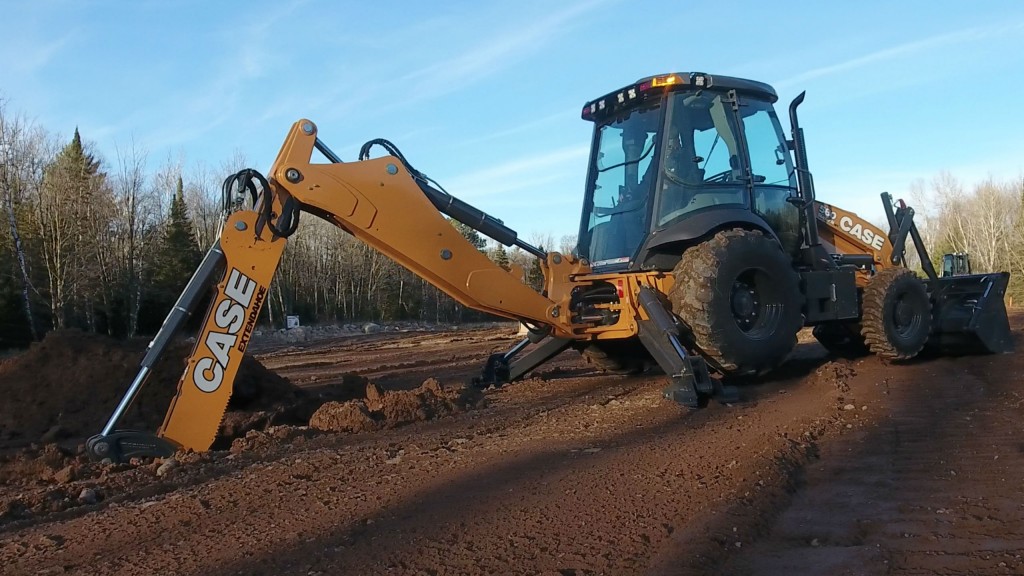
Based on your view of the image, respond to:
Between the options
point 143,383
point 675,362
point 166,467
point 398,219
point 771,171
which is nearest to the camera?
point 166,467

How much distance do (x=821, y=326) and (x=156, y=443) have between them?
23.9 ft

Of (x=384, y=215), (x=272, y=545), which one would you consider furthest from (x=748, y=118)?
(x=272, y=545)

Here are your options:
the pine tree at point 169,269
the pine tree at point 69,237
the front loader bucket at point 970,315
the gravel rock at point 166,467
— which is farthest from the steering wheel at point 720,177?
the pine tree at point 169,269

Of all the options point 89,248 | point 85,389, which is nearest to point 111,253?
point 89,248

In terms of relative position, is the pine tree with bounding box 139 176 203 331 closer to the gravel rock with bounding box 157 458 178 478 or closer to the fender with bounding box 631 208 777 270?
the fender with bounding box 631 208 777 270

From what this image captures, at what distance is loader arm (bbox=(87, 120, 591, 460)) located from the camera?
5.44 meters

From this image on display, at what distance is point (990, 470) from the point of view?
450 cm

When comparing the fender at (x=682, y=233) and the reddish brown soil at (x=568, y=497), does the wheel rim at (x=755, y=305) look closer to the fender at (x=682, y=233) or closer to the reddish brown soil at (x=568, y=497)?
the fender at (x=682, y=233)

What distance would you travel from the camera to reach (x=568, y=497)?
4000 mm

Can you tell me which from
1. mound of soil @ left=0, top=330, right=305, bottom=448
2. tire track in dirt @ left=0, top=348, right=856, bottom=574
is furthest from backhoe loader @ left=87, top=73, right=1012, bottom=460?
mound of soil @ left=0, top=330, right=305, bottom=448

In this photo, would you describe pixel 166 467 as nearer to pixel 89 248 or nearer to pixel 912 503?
pixel 912 503

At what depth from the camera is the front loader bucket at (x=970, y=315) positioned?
9.55m

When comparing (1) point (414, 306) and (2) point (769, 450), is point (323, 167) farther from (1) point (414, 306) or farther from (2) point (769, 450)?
(1) point (414, 306)

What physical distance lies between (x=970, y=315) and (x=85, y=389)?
9.54 meters
